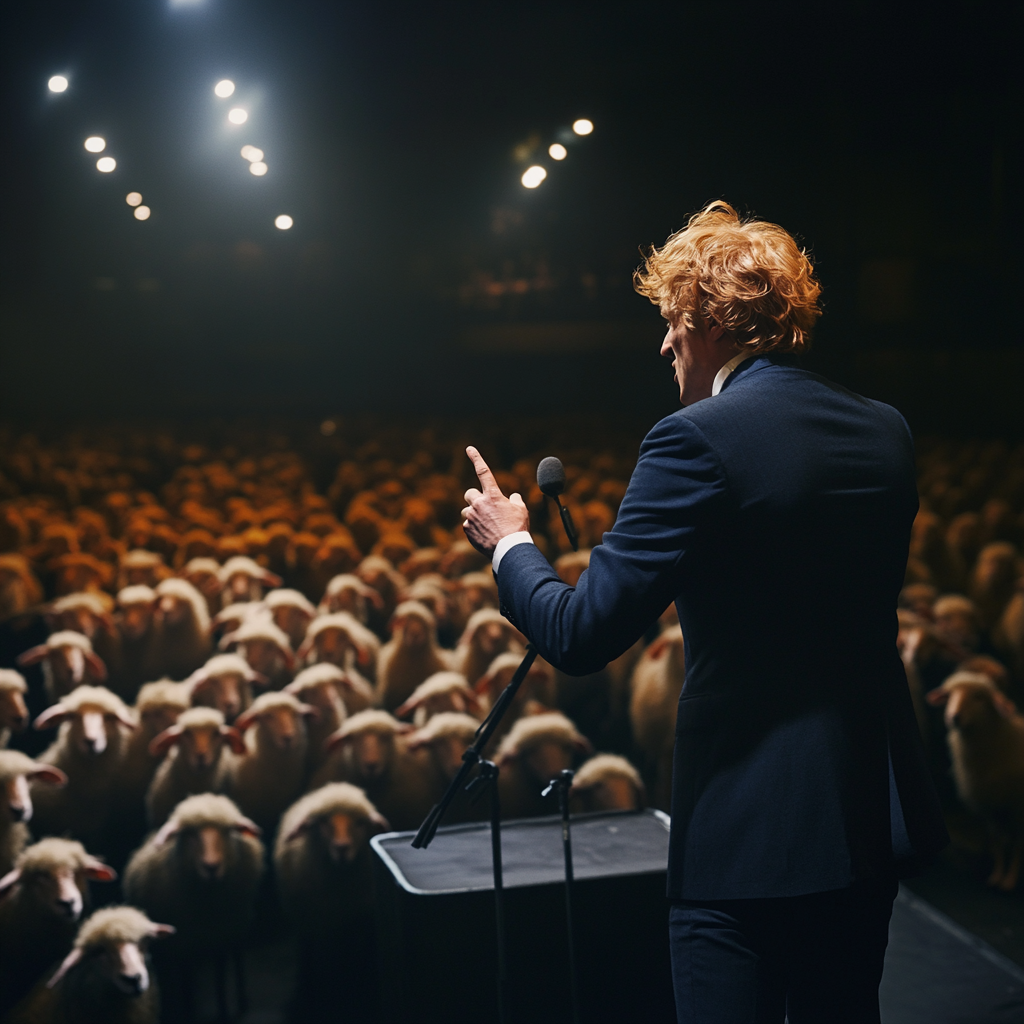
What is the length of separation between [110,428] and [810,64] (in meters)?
4.78

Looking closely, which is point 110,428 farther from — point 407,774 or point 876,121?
point 876,121

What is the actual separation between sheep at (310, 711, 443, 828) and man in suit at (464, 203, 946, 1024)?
2288 mm

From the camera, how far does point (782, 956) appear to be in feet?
3.50

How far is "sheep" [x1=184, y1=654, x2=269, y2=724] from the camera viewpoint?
374 cm

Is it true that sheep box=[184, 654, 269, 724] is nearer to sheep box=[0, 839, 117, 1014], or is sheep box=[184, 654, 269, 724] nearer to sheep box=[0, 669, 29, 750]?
sheep box=[0, 669, 29, 750]

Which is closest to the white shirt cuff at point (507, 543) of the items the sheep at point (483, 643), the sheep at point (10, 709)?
the sheep at point (10, 709)

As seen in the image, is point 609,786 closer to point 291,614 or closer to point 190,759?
point 190,759

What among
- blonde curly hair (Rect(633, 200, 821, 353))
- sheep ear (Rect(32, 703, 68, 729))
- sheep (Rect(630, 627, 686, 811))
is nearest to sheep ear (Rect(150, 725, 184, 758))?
sheep ear (Rect(32, 703, 68, 729))

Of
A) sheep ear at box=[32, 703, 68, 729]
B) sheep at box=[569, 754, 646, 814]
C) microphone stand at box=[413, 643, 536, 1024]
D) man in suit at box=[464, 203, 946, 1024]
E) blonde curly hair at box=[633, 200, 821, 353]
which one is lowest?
sheep at box=[569, 754, 646, 814]

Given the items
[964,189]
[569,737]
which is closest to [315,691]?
[569,737]

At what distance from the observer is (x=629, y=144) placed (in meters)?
5.34

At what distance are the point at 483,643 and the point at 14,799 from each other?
1.93 metres

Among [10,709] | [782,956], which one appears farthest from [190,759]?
[782,956]

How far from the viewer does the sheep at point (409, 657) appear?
429 centimetres
